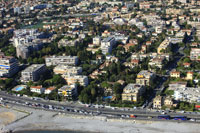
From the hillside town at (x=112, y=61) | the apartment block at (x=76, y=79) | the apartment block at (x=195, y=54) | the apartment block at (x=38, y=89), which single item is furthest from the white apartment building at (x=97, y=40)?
the apartment block at (x=38, y=89)

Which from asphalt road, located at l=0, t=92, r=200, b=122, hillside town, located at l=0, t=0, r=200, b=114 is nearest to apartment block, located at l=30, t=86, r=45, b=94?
hillside town, located at l=0, t=0, r=200, b=114

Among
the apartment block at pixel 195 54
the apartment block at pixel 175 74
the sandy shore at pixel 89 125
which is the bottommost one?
the sandy shore at pixel 89 125

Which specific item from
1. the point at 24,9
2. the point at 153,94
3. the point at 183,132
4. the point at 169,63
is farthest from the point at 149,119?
the point at 24,9

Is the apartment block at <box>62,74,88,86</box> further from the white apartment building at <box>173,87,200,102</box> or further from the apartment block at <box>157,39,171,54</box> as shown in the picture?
the apartment block at <box>157,39,171,54</box>

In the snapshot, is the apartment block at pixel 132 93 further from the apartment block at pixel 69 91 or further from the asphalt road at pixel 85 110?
the apartment block at pixel 69 91

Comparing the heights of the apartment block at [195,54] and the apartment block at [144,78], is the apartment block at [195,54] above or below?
above

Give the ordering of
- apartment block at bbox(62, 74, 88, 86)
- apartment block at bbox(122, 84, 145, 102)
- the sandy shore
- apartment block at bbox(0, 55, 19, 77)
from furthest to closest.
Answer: apartment block at bbox(0, 55, 19, 77), apartment block at bbox(62, 74, 88, 86), apartment block at bbox(122, 84, 145, 102), the sandy shore

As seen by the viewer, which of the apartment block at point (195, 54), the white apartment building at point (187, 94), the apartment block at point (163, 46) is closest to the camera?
the white apartment building at point (187, 94)

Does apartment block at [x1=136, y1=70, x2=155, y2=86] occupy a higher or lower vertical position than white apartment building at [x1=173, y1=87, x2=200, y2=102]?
higher
